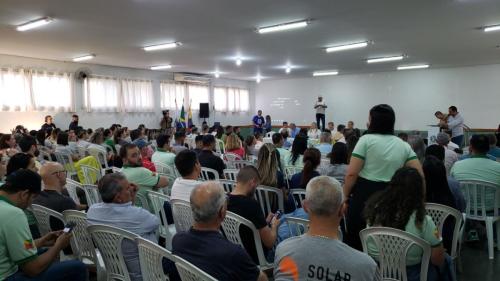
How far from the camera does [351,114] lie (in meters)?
16.3

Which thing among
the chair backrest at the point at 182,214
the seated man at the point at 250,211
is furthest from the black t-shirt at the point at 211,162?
the seated man at the point at 250,211

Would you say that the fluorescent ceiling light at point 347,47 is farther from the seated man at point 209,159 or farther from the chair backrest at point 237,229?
the chair backrest at point 237,229

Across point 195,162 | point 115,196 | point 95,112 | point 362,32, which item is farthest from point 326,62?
point 115,196

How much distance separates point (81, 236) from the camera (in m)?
2.53

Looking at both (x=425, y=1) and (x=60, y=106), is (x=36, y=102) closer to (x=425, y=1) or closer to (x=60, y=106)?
(x=60, y=106)

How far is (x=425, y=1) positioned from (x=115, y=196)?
537cm

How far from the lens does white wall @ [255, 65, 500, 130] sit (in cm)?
1355

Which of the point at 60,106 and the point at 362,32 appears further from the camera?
the point at 60,106

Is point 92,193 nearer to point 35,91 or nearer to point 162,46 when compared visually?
point 162,46

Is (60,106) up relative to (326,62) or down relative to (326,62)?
down

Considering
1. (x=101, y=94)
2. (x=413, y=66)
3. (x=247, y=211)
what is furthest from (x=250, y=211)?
(x=413, y=66)

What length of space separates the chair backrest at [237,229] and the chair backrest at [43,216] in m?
1.12

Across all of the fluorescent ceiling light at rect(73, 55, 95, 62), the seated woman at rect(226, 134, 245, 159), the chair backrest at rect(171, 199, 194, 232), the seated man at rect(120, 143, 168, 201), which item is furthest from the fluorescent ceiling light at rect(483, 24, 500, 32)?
the fluorescent ceiling light at rect(73, 55, 95, 62)

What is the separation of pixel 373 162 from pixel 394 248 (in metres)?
0.69
